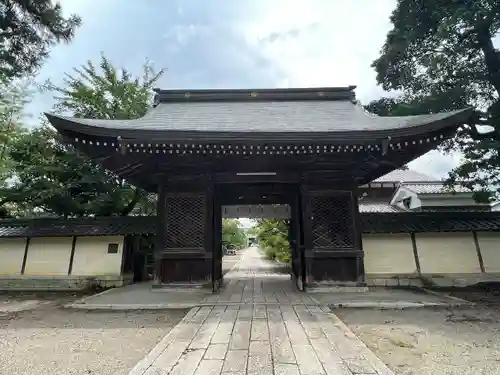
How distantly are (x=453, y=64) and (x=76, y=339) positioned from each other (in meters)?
12.0

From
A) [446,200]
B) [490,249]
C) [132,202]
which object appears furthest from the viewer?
[446,200]

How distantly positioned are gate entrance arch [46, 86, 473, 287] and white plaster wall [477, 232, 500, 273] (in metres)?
3.99

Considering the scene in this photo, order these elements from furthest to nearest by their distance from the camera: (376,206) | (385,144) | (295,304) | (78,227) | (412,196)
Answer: (376,206), (412,196), (78,227), (385,144), (295,304)

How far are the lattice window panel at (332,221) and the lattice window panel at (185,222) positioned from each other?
120 inches

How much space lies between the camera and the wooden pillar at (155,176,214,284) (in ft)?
26.3

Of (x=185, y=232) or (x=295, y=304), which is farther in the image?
(x=185, y=232)

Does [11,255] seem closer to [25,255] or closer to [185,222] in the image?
[25,255]

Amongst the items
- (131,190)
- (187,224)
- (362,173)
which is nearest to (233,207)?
(131,190)

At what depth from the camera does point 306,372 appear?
2807 millimetres

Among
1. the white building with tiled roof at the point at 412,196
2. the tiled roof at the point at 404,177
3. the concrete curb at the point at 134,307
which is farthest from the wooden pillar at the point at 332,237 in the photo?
the tiled roof at the point at 404,177

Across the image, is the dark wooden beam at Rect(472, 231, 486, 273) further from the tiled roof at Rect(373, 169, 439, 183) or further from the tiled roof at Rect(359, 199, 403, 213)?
the tiled roof at Rect(373, 169, 439, 183)

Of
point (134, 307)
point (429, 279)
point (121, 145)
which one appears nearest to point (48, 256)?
point (134, 307)

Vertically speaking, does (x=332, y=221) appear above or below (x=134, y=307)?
above

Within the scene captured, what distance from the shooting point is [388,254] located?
9.65 m
